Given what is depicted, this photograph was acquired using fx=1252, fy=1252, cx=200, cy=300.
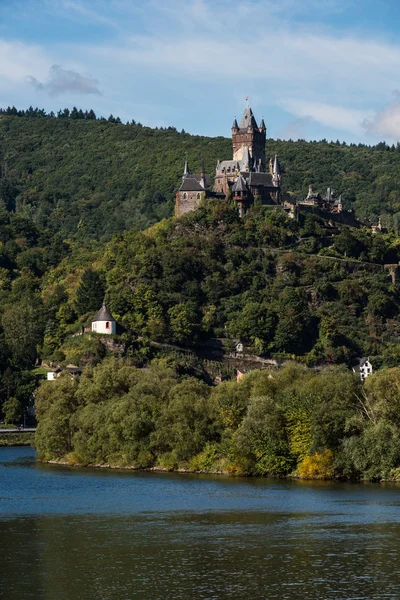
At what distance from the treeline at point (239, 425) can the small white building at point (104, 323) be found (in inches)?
1859

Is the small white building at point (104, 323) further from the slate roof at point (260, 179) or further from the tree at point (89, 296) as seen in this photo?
the slate roof at point (260, 179)

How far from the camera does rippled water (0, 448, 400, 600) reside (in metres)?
53.2

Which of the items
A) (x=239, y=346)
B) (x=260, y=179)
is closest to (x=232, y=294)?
(x=239, y=346)

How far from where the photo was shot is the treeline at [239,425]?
86.1m

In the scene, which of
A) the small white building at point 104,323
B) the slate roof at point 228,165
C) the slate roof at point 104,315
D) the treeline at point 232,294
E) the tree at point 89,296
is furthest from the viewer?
the slate roof at point 228,165

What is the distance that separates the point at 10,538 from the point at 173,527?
29.2ft

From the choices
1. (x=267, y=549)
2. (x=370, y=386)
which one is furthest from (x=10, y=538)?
(x=370, y=386)

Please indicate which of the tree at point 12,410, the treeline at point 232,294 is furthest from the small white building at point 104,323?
the tree at point 12,410

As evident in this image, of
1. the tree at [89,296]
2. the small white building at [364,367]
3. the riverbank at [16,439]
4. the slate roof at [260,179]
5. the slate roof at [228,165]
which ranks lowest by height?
the riverbank at [16,439]

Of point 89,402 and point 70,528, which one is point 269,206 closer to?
point 89,402

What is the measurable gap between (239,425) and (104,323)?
68.9 metres

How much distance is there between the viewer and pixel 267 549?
198 feet

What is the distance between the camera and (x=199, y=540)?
63.2 meters

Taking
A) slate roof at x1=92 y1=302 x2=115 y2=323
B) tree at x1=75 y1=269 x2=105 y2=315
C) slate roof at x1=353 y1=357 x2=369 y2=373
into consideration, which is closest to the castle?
tree at x1=75 y1=269 x2=105 y2=315
